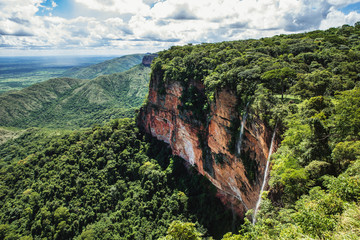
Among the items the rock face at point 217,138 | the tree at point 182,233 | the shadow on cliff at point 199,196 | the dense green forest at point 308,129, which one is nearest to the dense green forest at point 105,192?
the shadow on cliff at point 199,196

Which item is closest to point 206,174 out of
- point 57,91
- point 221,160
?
point 221,160

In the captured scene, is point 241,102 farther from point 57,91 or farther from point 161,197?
point 57,91

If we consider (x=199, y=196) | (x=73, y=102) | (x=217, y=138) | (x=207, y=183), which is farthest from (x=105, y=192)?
(x=73, y=102)

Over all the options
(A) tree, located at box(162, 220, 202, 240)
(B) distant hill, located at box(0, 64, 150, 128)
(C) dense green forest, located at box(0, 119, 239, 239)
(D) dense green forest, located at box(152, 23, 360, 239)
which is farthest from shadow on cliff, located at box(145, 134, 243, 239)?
(B) distant hill, located at box(0, 64, 150, 128)

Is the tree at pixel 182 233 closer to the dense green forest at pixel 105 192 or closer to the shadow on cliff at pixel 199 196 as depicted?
the shadow on cliff at pixel 199 196

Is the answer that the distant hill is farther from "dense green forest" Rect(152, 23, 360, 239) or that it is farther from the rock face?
"dense green forest" Rect(152, 23, 360, 239)

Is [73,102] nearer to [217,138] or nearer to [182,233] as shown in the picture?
[217,138]

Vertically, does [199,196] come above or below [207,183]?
below
